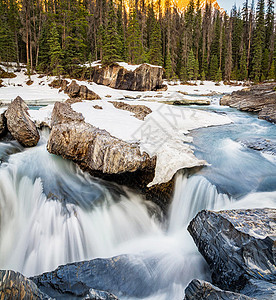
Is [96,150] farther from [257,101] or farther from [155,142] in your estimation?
[257,101]

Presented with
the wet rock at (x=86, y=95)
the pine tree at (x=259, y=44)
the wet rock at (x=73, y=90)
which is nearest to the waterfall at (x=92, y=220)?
the wet rock at (x=86, y=95)

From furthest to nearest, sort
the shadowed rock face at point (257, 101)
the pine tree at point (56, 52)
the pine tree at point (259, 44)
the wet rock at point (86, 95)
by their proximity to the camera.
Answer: the pine tree at point (259, 44), the pine tree at point (56, 52), the wet rock at point (86, 95), the shadowed rock face at point (257, 101)

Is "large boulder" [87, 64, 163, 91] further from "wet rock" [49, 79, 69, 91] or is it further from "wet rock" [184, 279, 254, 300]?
"wet rock" [184, 279, 254, 300]

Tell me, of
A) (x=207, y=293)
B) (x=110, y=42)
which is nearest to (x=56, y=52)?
(x=110, y=42)

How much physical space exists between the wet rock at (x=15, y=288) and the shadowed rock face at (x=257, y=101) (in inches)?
524

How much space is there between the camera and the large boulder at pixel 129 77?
27906 mm

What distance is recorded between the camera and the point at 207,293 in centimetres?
224

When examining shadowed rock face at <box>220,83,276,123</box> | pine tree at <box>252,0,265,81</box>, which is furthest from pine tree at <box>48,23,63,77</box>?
pine tree at <box>252,0,265,81</box>

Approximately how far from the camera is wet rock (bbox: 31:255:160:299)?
3.04m

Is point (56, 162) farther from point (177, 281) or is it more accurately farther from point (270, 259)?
point (270, 259)

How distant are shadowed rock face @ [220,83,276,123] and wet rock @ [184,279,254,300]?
12.1 m

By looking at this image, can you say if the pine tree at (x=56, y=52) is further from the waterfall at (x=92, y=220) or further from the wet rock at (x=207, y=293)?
the wet rock at (x=207, y=293)

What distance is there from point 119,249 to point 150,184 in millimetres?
1575

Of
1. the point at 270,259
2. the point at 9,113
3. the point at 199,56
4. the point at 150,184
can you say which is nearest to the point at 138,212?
the point at 150,184
